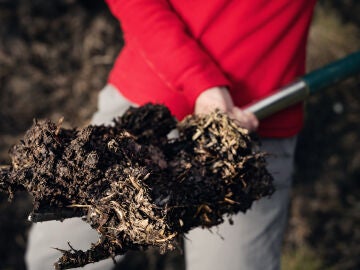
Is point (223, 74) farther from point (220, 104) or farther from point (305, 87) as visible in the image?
point (305, 87)

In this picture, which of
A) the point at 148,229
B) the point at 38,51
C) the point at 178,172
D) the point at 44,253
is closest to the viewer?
the point at 148,229

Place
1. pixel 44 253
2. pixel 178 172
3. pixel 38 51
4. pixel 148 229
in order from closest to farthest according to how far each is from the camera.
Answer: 1. pixel 148 229
2. pixel 178 172
3. pixel 44 253
4. pixel 38 51

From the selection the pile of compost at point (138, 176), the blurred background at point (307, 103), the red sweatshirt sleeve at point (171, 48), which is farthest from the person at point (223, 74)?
the blurred background at point (307, 103)

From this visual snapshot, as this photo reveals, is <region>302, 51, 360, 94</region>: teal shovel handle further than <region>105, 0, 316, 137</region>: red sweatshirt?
Yes

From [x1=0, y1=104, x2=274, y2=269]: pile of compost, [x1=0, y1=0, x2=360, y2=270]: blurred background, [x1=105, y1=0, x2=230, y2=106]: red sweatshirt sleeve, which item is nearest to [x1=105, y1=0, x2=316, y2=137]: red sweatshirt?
[x1=105, y1=0, x2=230, y2=106]: red sweatshirt sleeve

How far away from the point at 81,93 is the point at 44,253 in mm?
1240

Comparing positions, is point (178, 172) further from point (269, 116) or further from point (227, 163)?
point (269, 116)

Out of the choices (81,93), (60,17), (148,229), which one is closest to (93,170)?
(148,229)

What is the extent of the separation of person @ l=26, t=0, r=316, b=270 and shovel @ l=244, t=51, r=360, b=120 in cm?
4

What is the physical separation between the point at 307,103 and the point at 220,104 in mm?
1369

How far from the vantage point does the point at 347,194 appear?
2.38 m

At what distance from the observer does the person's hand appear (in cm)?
119

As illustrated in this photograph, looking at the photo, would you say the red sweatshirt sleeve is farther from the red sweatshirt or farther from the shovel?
the shovel

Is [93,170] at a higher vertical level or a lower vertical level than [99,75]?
lower
